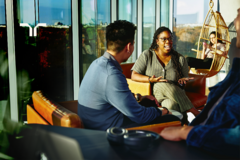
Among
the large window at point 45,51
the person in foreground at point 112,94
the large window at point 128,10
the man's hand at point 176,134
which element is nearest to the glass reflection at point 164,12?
the large window at point 128,10

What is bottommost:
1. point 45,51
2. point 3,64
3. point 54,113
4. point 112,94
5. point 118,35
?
point 54,113

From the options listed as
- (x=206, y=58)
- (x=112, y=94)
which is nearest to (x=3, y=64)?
(x=112, y=94)

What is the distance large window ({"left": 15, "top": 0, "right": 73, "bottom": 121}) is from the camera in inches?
127

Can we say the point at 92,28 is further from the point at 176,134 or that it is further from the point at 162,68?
the point at 176,134

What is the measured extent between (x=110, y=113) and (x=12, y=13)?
7.52 feet

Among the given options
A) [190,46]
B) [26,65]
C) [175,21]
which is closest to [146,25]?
[175,21]

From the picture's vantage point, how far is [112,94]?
1475mm

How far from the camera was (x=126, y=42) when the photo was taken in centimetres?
171

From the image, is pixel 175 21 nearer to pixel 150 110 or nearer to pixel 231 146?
pixel 150 110

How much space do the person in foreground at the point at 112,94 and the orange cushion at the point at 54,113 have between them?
207mm

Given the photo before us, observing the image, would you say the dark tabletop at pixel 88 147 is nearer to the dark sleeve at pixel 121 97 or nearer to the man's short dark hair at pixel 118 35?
the dark sleeve at pixel 121 97

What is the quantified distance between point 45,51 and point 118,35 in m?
2.23

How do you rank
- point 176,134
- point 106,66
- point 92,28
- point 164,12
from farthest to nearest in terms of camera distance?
point 164,12 → point 92,28 → point 106,66 → point 176,134

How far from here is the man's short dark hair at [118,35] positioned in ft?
5.52
